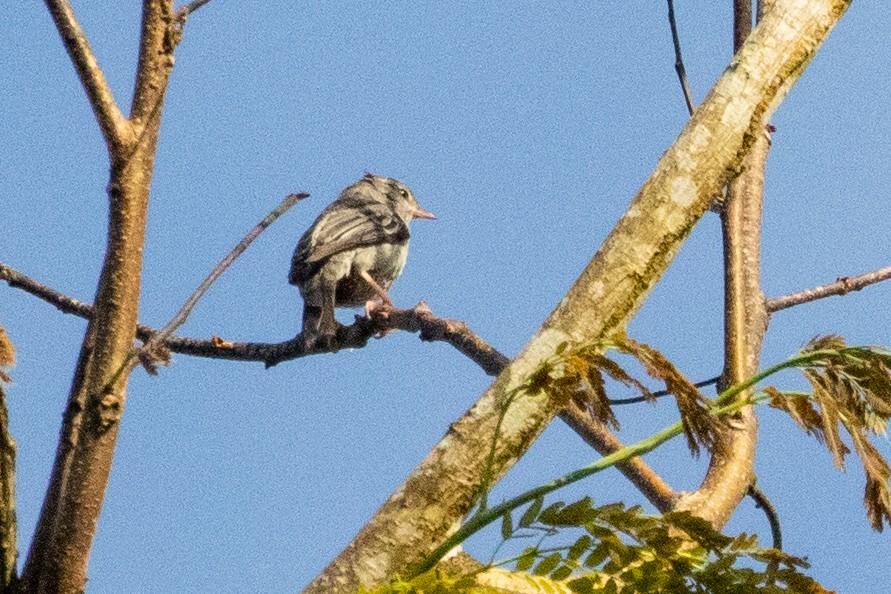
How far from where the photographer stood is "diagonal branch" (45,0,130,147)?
3033 millimetres

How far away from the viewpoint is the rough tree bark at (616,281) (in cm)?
249

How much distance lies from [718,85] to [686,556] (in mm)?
1300

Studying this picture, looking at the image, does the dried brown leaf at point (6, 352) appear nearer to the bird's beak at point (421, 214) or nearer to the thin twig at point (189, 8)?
the thin twig at point (189, 8)

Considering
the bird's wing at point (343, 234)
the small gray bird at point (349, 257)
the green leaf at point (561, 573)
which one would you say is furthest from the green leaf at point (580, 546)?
the bird's wing at point (343, 234)

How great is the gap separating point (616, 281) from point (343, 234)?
17.1ft

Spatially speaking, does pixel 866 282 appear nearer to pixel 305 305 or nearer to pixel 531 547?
pixel 305 305

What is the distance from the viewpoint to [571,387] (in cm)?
238

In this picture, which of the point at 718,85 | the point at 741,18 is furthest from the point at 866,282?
the point at 718,85

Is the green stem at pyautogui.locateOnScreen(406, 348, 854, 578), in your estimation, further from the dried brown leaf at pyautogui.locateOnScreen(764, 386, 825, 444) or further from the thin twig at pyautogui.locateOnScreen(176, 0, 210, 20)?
the thin twig at pyautogui.locateOnScreen(176, 0, 210, 20)

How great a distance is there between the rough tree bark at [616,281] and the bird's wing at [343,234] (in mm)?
4673

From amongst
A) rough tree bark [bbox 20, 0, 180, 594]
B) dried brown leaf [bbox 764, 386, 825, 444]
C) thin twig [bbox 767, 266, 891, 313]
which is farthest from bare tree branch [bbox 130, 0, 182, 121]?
thin twig [bbox 767, 266, 891, 313]

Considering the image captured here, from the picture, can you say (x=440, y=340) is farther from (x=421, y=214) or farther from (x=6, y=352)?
(x=421, y=214)

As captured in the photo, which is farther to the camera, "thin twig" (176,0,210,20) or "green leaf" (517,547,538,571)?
"thin twig" (176,0,210,20)

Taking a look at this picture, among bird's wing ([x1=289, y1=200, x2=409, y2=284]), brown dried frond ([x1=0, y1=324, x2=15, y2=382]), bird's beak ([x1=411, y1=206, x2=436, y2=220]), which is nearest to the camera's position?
brown dried frond ([x1=0, y1=324, x2=15, y2=382])
